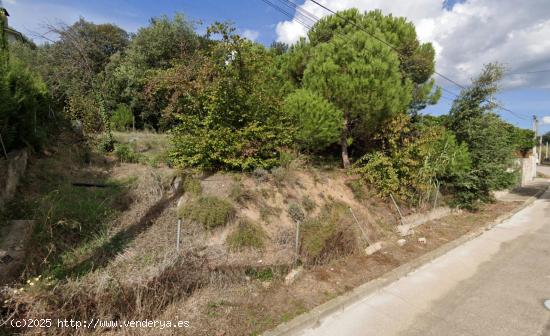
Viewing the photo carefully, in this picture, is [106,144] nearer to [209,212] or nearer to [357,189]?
[209,212]

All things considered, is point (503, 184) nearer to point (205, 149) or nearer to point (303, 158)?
point (303, 158)

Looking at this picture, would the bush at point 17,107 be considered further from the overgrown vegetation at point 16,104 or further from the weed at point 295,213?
the weed at point 295,213

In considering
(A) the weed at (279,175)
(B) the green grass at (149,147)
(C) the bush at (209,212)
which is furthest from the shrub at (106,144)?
(A) the weed at (279,175)

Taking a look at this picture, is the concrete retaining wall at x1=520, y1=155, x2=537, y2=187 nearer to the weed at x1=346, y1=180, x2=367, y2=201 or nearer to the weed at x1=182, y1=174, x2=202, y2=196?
the weed at x1=346, y1=180, x2=367, y2=201

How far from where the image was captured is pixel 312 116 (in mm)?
8461

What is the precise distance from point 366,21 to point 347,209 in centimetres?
793

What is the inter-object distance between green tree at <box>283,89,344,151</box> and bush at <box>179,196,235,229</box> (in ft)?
11.9

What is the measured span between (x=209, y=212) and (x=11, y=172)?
3.60 m

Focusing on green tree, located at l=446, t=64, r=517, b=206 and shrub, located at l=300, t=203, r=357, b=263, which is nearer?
shrub, located at l=300, t=203, r=357, b=263

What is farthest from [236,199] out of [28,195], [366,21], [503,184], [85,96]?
[503,184]

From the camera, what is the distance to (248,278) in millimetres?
4910

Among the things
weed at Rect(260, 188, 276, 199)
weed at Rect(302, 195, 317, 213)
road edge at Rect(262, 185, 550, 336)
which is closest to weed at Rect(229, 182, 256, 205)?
weed at Rect(260, 188, 276, 199)

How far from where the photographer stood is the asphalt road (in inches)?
162

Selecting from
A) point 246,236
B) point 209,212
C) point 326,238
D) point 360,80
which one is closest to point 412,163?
point 360,80
